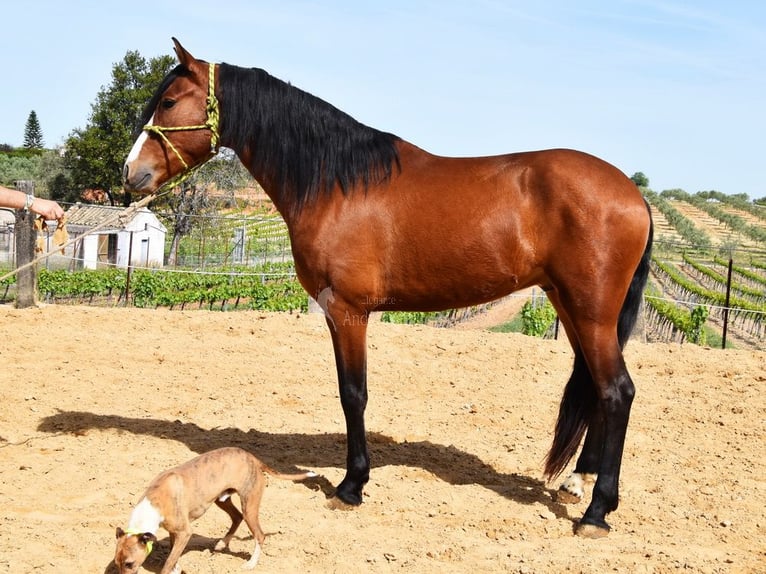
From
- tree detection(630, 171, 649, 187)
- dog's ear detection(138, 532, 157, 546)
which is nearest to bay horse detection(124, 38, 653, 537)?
dog's ear detection(138, 532, 157, 546)

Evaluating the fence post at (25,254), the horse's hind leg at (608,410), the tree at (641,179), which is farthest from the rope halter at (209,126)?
the tree at (641,179)

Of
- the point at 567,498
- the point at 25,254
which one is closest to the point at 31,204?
the point at 567,498

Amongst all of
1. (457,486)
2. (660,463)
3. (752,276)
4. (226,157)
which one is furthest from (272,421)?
(226,157)

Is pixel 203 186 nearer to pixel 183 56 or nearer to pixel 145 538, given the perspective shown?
pixel 183 56

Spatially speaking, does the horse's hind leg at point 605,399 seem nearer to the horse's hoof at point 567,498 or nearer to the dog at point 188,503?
the horse's hoof at point 567,498

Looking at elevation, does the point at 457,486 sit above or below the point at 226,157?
below

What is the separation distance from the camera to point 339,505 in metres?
4.38

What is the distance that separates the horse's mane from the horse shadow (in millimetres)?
1969

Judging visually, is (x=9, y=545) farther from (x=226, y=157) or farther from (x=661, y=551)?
(x=226, y=157)

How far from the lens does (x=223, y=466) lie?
3.51m

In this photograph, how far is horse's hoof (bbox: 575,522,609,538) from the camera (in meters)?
4.14

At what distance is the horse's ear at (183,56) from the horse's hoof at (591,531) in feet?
12.1

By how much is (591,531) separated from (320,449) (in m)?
2.21

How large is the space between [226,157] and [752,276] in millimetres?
28887
